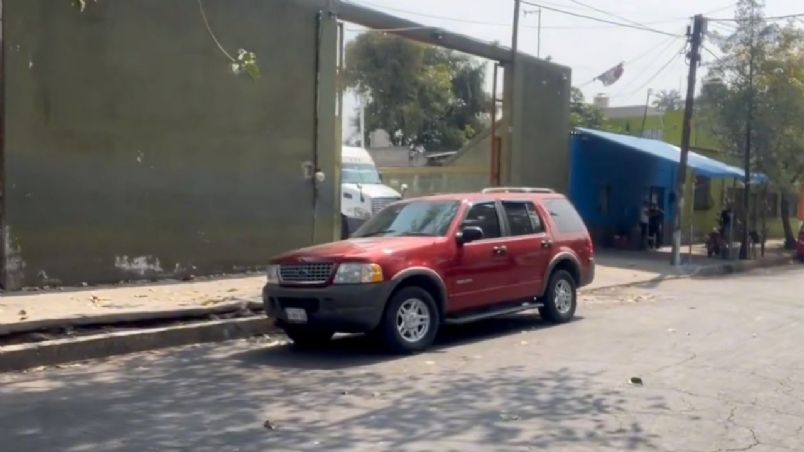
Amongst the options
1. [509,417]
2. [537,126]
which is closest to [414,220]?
[509,417]

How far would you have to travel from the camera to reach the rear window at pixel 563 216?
42.5 feet

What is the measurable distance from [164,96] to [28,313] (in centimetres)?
494

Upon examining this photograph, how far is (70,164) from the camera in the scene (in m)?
14.0

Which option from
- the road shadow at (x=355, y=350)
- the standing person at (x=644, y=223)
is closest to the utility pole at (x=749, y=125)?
the standing person at (x=644, y=223)

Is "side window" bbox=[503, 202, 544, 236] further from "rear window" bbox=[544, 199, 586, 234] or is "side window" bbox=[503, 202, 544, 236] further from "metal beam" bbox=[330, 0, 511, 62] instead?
"metal beam" bbox=[330, 0, 511, 62]

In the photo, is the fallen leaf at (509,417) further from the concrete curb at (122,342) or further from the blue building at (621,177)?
the blue building at (621,177)

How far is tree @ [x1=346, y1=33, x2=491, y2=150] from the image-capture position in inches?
1864

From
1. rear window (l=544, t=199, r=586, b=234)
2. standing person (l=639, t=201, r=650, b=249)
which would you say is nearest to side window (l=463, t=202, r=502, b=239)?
rear window (l=544, t=199, r=586, b=234)

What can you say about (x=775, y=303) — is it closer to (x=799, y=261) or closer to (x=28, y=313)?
(x=28, y=313)

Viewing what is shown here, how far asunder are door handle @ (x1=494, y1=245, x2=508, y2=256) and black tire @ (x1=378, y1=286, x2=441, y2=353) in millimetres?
1352

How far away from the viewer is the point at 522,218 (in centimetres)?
1240

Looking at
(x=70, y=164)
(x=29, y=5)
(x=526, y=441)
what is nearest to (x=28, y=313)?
(x=70, y=164)

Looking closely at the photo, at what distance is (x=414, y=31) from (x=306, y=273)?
34.4 feet

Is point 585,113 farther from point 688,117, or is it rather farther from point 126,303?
point 126,303
